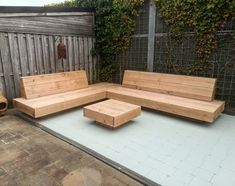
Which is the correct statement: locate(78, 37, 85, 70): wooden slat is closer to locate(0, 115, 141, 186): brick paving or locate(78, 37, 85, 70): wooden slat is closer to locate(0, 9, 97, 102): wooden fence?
locate(0, 9, 97, 102): wooden fence

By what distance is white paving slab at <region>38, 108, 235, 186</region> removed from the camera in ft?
7.61

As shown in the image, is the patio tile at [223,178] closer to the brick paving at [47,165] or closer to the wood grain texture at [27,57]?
the brick paving at [47,165]

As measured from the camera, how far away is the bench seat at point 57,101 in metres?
3.77

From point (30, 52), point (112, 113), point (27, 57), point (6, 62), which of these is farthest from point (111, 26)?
point (112, 113)

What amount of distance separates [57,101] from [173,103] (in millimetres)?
2419

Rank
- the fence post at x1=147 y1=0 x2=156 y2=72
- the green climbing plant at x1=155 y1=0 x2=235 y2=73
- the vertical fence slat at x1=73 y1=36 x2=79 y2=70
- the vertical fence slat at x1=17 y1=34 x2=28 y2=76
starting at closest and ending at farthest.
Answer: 1. the green climbing plant at x1=155 y1=0 x2=235 y2=73
2. the vertical fence slat at x1=17 y1=34 x2=28 y2=76
3. the fence post at x1=147 y1=0 x2=156 y2=72
4. the vertical fence slat at x1=73 y1=36 x2=79 y2=70

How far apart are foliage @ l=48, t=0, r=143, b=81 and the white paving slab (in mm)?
2415

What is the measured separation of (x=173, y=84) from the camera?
452cm

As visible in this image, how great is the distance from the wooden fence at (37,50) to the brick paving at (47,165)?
5.42 feet

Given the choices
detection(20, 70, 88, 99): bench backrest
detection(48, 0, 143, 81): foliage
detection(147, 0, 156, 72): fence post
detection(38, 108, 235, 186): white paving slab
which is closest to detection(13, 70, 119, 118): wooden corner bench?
detection(20, 70, 88, 99): bench backrest

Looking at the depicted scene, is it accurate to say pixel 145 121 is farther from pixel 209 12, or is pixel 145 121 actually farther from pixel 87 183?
pixel 209 12

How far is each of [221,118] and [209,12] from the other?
223 cm

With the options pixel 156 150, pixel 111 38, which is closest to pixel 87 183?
pixel 156 150

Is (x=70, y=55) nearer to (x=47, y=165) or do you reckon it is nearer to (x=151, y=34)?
(x=151, y=34)
